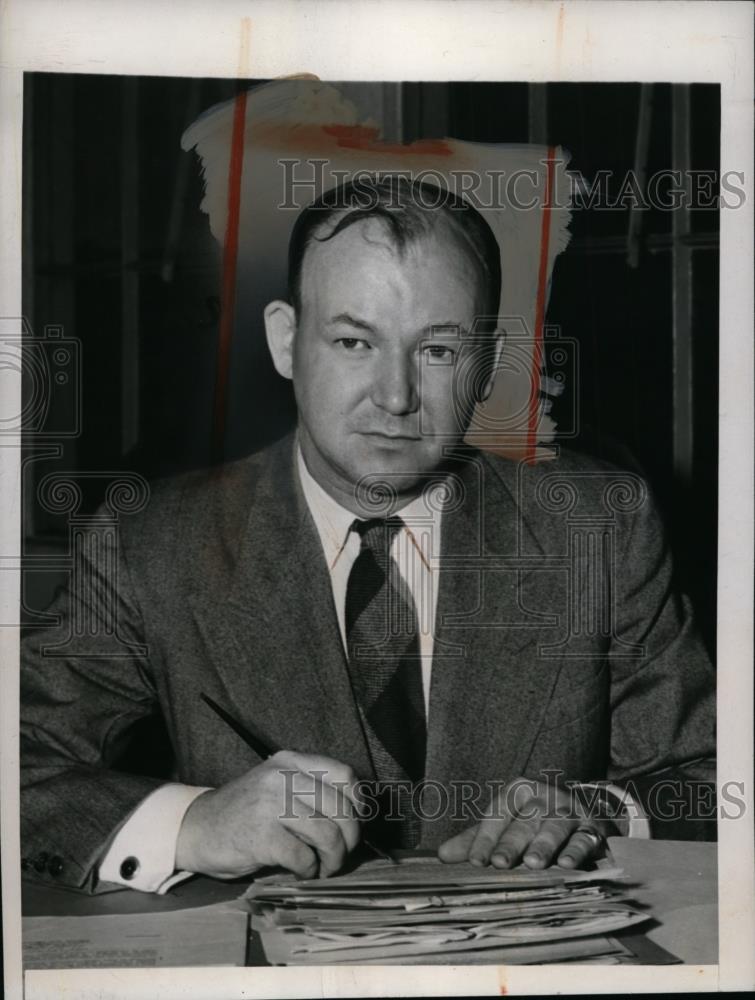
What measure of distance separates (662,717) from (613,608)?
0.23 m

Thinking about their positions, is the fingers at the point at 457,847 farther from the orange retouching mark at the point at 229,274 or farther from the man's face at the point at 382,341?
the orange retouching mark at the point at 229,274

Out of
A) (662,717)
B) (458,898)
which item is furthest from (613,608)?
(458,898)

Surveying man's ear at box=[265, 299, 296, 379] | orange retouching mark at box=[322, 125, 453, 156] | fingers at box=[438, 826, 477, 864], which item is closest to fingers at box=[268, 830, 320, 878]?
fingers at box=[438, 826, 477, 864]

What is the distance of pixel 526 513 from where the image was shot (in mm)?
2256

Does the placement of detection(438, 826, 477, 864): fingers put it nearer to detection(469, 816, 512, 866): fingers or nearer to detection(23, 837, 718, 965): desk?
detection(469, 816, 512, 866): fingers

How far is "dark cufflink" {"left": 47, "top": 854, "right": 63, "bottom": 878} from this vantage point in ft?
7.32

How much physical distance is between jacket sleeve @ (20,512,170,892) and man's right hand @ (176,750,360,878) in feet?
0.43

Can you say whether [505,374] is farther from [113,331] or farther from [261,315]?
[113,331]

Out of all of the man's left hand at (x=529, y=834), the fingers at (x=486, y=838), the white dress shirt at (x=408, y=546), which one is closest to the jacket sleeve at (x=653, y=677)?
the man's left hand at (x=529, y=834)

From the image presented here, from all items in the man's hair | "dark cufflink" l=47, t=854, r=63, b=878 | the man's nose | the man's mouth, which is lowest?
"dark cufflink" l=47, t=854, r=63, b=878

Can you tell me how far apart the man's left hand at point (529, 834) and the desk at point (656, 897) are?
3.0 inches

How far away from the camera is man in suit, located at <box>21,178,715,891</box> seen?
86.8 inches

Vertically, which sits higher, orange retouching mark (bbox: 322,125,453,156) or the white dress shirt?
orange retouching mark (bbox: 322,125,453,156)

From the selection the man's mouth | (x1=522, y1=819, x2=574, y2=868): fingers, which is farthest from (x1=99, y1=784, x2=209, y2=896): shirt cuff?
the man's mouth
